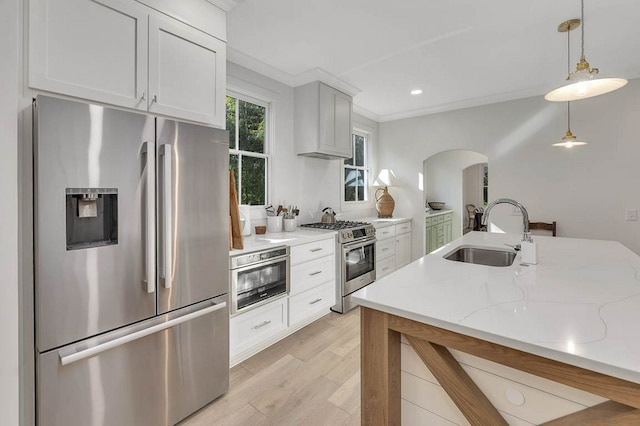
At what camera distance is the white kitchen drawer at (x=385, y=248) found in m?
4.03

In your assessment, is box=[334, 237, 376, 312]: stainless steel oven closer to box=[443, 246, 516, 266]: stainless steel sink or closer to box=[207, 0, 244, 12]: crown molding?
box=[443, 246, 516, 266]: stainless steel sink

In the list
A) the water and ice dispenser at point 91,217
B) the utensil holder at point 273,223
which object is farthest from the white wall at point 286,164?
the water and ice dispenser at point 91,217

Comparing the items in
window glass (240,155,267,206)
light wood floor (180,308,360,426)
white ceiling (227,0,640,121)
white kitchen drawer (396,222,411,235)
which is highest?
white ceiling (227,0,640,121)

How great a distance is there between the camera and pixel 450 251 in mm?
2066

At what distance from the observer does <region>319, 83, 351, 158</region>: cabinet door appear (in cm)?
346

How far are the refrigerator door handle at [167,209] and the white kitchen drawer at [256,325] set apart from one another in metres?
0.77

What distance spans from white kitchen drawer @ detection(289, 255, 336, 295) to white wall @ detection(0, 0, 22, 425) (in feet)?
5.84

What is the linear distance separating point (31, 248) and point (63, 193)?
28 cm

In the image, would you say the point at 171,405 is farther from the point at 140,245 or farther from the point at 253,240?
the point at 253,240

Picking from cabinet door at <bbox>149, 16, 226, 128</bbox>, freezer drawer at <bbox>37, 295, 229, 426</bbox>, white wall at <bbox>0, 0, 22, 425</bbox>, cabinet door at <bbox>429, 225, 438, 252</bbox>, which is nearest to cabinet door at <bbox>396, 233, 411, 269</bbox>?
cabinet door at <bbox>429, 225, 438, 252</bbox>

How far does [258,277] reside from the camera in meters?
2.38

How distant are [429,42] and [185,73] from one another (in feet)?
6.94

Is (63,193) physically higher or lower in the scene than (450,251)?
higher

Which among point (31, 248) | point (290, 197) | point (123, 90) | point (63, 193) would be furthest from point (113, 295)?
point (290, 197)
